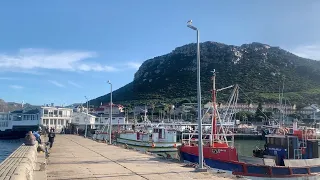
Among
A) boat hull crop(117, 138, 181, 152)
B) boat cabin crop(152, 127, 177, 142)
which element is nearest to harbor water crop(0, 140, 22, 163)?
boat hull crop(117, 138, 181, 152)

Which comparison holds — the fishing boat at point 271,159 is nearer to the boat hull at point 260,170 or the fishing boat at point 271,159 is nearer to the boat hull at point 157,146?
the boat hull at point 260,170

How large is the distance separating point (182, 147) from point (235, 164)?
4.04 meters

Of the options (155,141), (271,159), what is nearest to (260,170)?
(271,159)

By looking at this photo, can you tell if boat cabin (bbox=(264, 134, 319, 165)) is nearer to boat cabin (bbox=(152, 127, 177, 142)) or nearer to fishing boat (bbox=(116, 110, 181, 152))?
fishing boat (bbox=(116, 110, 181, 152))

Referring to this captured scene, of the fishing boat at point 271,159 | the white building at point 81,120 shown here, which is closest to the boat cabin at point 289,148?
the fishing boat at point 271,159

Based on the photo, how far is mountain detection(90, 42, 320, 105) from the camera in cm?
13850

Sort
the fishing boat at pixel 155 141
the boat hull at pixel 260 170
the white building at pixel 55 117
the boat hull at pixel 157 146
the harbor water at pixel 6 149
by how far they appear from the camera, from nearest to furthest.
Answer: the boat hull at pixel 260 170 → the harbor water at pixel 6 149 → the boat hull at pixel 157 146 → the fishing boat at pixel 155 141 → the white building at pixel 55 117

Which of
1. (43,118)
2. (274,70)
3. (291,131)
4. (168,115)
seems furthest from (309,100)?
(291,131)

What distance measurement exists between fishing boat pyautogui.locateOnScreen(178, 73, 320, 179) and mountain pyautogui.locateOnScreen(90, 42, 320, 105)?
104898 mm

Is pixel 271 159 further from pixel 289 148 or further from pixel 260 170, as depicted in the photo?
pixel 260 170

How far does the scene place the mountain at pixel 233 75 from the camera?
454 feet

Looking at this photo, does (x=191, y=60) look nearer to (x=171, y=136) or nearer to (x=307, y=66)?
(x=307, y=66)

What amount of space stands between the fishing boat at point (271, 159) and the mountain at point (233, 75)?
105 metres

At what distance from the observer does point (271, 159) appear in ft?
73.0
